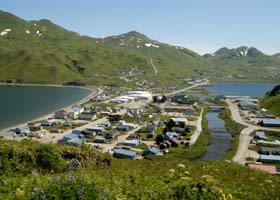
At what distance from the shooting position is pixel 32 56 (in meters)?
156

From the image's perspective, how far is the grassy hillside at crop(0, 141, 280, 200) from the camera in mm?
5523

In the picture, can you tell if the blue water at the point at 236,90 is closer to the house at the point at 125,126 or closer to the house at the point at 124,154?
the house at the point at 125,126

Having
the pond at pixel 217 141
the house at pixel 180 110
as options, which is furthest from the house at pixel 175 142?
the house at pixel 180 110

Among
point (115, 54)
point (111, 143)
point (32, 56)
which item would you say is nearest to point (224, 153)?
point (111, 143)

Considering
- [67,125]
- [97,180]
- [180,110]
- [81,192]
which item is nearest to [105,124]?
[67,125]

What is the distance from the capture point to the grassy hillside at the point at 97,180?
18.1ft

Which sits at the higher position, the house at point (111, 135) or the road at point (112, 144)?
the house at point (111, 135)

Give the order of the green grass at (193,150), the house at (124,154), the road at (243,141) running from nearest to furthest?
the house at (124,154) → the road at (243,141) → the green grass at (193,150)

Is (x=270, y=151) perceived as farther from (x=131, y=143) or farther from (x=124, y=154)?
(x=124, y=154)

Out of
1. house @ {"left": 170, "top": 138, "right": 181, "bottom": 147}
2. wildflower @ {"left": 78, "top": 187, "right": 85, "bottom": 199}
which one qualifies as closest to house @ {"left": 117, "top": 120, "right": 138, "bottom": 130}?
house @ {"left": 170, "top": 138, "right": 181, "bottom": 147}

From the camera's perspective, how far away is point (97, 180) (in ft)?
22.6

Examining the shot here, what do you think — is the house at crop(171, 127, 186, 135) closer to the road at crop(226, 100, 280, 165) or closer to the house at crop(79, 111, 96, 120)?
the road at crop(226, 100, 280, 165)

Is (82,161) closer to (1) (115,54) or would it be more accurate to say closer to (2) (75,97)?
(2) (75,97)

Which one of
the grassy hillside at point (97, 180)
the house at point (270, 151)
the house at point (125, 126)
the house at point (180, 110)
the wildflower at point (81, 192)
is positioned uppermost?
the wildflower at point (81, 192)
